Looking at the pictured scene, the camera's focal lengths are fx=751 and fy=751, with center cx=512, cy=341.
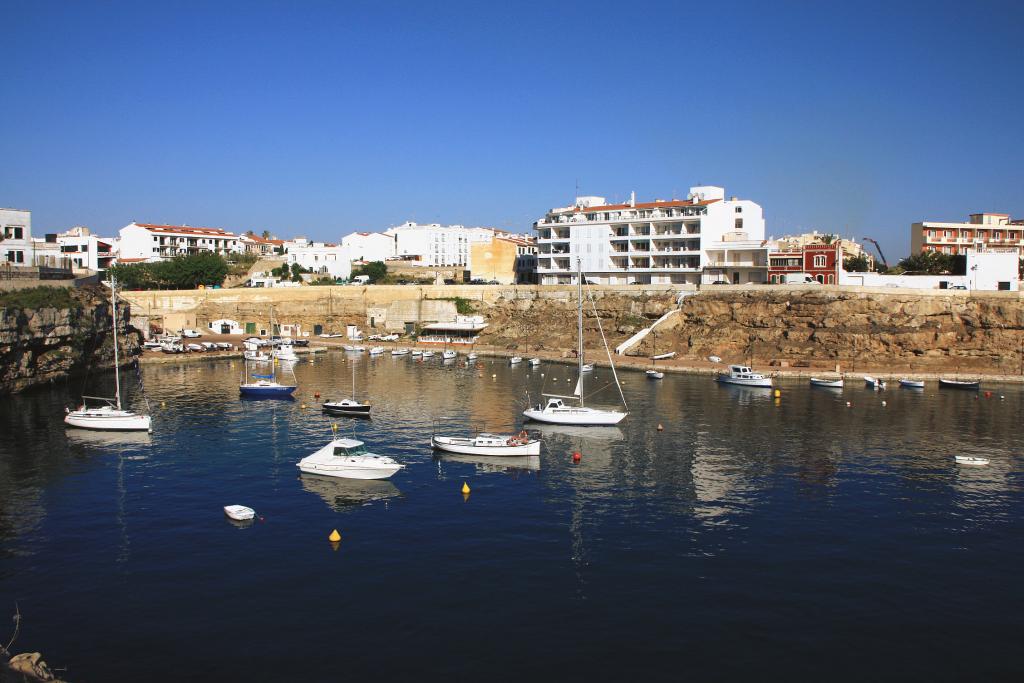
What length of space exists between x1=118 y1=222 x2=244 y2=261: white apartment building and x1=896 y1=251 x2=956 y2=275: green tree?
115546mm

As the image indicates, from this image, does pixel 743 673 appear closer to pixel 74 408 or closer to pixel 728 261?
pixel 74 408

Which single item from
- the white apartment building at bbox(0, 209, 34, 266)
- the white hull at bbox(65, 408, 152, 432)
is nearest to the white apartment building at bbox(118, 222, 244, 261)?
the white apartment building at bbox(0, 209, 34, 266)

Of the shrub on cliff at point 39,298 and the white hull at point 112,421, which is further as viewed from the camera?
the shrub on cliff at point 39,298

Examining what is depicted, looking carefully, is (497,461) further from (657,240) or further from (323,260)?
(323,260)

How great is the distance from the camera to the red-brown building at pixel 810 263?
8638 centimetres

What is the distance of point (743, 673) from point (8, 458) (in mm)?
38298

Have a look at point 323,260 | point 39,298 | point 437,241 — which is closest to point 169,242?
point 323,260

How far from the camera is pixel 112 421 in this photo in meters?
45.8

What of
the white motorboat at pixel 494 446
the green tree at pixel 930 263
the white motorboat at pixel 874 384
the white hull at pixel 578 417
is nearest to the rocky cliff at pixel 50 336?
the white motorboat at pixel 494 446

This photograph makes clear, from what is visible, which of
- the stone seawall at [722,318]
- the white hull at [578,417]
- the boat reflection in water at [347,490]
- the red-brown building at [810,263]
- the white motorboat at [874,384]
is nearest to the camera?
the boat reflection in water at [347,490]

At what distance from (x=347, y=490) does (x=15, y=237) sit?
61.9 metres

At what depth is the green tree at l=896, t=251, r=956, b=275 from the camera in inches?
3632

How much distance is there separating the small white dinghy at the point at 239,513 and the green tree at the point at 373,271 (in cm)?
10004

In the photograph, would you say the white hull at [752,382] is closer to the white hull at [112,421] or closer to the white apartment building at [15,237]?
the white hull at [112,421]
